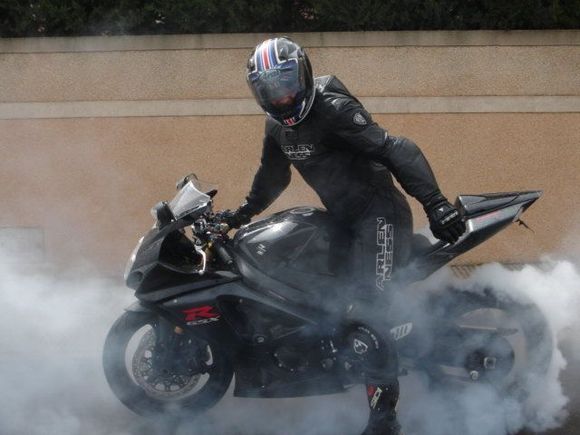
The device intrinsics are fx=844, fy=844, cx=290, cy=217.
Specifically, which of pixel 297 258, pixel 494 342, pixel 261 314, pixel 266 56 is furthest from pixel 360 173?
pixel 494 342

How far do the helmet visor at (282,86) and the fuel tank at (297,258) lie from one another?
655mm

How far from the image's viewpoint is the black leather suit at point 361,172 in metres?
4.17

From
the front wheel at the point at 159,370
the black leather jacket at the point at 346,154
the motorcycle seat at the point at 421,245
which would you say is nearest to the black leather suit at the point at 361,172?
the black leather jacket at the point at 346,154

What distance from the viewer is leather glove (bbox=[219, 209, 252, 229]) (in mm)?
4961

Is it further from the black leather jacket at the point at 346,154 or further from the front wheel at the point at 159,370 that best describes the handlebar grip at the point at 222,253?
the black leather jacket at the point at 346,154

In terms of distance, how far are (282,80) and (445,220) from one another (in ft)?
3.44

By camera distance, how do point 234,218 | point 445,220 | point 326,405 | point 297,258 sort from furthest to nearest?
point 234,218 → point 326,405 → point 297,258 → point 445,220

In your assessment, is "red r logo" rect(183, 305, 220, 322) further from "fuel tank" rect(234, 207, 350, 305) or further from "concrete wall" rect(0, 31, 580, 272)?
"concrete wall" rect(0, 31, 580, 272)

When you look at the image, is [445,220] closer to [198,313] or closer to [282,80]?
[282,80]

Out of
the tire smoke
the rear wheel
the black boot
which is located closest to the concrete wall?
the tire smoke

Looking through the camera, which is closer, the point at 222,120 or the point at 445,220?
the point at 445,220

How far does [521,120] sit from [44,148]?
4974 mm

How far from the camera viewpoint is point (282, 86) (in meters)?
4.15

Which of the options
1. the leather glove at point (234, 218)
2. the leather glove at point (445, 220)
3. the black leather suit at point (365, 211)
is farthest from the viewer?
the leather glove at point (234, 218)
